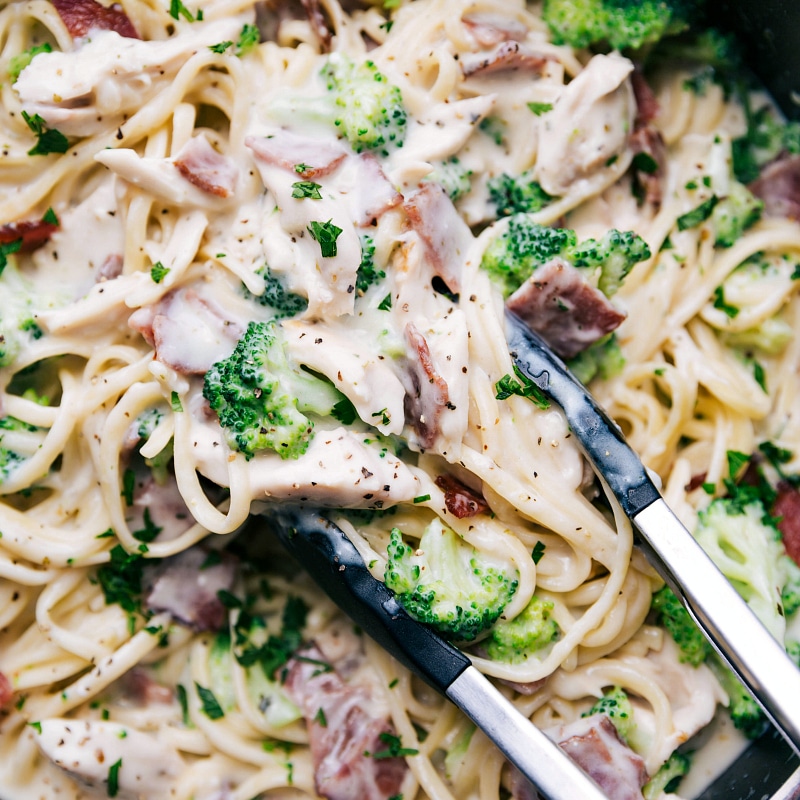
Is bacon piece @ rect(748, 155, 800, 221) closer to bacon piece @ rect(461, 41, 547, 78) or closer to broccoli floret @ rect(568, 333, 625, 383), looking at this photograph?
broccoli floret @ rect(568, 333, 625, 383)

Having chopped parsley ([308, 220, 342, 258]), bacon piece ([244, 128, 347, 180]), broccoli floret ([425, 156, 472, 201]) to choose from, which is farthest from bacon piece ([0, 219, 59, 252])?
broccoli floret ([425, 156, 472, 201])

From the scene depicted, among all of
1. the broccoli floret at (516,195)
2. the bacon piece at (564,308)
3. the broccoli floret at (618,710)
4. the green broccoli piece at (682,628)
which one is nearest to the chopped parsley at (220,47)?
the broccoli floret at (516,195)

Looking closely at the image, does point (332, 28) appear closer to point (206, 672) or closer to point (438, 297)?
point (438, 297)

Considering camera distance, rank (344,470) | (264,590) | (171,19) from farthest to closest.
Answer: (264,590) → (171,19) → (344,470)

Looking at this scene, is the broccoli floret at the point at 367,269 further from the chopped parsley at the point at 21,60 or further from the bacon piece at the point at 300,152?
the chopped parsley at the point at 21,60

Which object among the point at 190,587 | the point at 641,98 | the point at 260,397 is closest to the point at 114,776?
the point at 190,587

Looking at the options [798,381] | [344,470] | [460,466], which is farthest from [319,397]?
[798,381]
